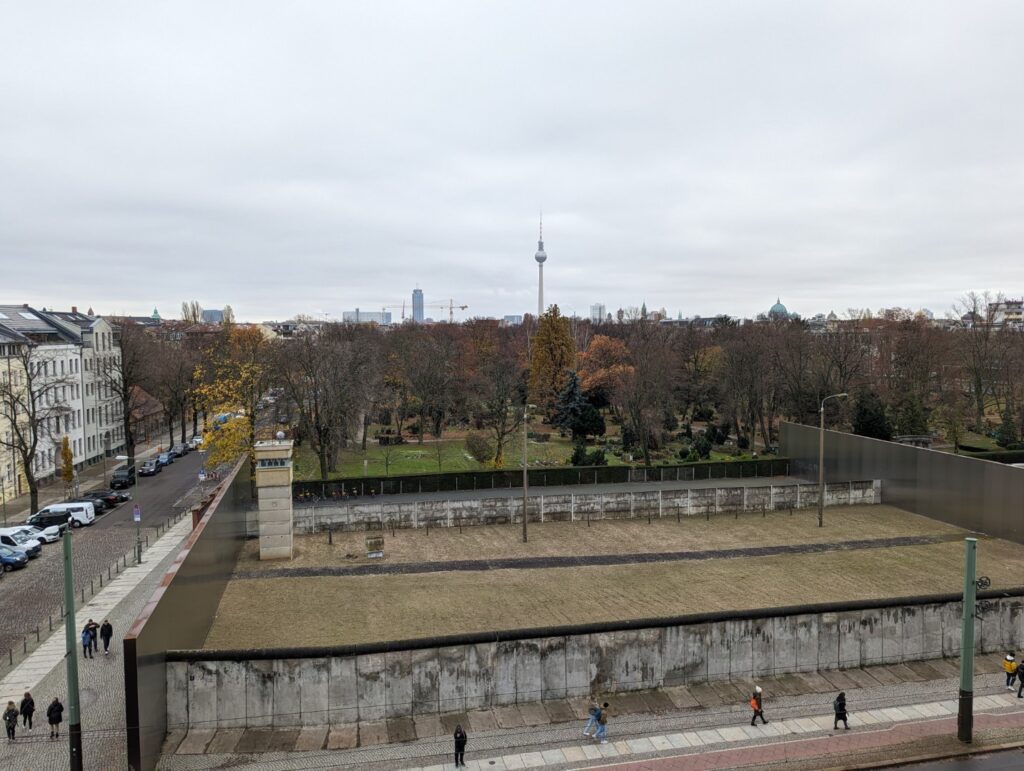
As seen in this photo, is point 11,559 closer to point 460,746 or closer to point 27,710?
point 27,710

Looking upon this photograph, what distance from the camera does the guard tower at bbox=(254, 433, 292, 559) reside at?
32.2 m

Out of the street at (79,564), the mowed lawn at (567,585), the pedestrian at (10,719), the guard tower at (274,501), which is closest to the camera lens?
the pedestrian at (10,719)

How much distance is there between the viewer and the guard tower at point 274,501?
32188 millimetres

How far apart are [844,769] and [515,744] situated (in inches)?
286

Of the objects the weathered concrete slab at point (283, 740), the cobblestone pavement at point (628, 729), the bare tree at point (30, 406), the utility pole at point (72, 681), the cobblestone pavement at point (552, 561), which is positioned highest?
the bare tree at point (30, 406)

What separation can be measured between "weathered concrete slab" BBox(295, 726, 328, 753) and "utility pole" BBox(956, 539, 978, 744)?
48.8 ft

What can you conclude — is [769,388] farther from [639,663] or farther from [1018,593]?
[639,663]

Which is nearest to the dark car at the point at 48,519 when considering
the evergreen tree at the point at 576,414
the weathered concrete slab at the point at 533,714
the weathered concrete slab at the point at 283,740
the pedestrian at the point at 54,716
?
the pedestrian at the point at 54,716

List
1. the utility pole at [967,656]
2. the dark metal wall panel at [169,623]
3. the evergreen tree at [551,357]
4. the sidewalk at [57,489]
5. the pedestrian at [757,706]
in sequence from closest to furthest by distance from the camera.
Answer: the dark metal wall panel at [169,623]
the utility pole at [967,656]
the pedestrian at [757,706]
the sidewalk at [57,489]
the evergreen tree at [551,357]

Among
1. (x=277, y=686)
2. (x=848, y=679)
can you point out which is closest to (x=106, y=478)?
(x=277, y=686)

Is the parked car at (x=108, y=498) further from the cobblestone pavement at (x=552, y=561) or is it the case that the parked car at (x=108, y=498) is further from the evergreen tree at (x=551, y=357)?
the evergreen tree at (x=551, y=357)

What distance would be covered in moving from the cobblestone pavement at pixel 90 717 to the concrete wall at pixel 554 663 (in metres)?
1.51

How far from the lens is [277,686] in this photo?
17.6 meters

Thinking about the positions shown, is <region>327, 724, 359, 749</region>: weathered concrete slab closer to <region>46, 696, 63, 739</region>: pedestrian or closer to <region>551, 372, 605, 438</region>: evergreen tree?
<region>46, 696, 63, 739</region>: pedestrian
